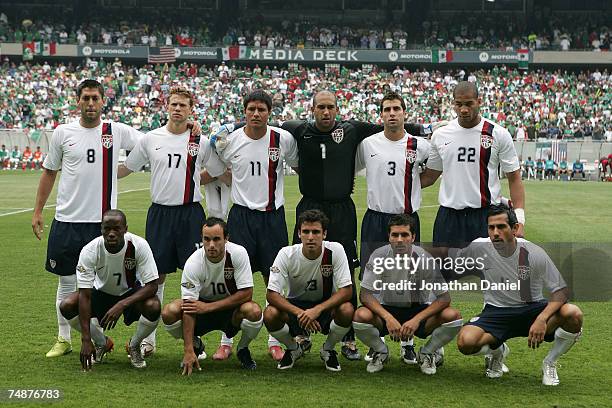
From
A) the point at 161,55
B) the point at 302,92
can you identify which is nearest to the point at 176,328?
the point at 302,92

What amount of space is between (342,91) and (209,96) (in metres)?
7.33

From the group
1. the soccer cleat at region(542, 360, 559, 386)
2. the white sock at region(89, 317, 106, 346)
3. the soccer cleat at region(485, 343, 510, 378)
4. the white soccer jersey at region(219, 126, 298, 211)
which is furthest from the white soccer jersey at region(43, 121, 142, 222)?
the soccer cleat at region(542, 360, 559, 386)

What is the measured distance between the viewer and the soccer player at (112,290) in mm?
6629

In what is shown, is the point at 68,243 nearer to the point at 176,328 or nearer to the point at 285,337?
the point at 176,328

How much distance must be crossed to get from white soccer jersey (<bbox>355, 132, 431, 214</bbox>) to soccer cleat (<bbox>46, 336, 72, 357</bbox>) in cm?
270

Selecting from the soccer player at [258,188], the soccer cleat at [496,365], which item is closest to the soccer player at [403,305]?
the soccer cleat at [496,365]

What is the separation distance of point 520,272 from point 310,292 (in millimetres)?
1577

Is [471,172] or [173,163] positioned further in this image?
[173,163]

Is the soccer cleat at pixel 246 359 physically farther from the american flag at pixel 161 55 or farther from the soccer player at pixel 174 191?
the american flag at pixel 161 55

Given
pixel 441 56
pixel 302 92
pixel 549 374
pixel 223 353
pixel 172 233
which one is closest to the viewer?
pixel 549 374

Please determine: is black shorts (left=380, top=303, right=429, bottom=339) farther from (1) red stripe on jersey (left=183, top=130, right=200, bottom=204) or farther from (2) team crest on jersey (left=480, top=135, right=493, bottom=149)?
(1) red stripe on jersey (left=183, top=130, right=200, bottom=204)

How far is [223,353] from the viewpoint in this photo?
7090 millimetres

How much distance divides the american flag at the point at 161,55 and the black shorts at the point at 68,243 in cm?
4536

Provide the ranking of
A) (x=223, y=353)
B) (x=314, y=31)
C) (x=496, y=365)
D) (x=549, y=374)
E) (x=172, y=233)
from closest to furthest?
(x=549, y=374)
(x=496, y=365)
(x=223, y=353)
(x=172, y=233)
(x=314, y=31)
